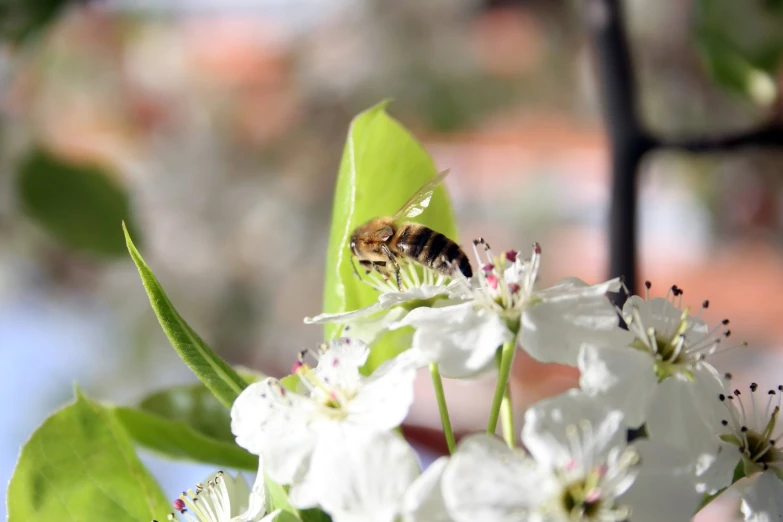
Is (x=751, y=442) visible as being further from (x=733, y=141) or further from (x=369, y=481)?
(x=733, y=141)

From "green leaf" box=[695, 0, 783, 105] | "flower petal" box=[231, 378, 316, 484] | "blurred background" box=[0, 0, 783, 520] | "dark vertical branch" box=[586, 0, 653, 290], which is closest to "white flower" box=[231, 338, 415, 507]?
"flower petal" box=[231, 378, 316, 484]

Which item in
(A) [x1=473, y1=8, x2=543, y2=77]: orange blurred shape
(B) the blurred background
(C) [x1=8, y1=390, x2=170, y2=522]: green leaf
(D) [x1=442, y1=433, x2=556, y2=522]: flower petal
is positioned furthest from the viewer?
(A) [x1=473, y1=8, x2=543, y2=77]: orange blurred shape

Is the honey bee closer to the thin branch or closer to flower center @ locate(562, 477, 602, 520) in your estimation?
flower center @ locate(562, 477, 602, 520)

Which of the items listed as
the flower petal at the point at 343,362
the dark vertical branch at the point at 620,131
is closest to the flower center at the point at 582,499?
the flower petal at the point at 343,362

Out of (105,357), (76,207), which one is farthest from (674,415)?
(105,357)

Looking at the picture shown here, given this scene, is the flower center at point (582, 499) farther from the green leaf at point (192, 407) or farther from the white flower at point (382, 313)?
the green leaf at point (192, 407)
